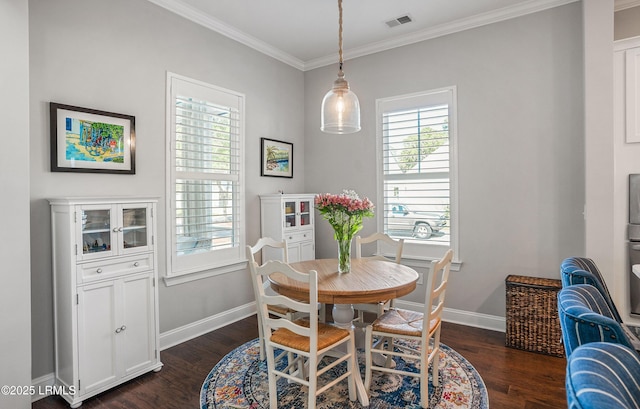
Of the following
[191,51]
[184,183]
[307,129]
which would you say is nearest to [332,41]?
[307,129]

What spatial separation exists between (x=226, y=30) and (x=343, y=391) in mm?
3588

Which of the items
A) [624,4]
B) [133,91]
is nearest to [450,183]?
[624,4]

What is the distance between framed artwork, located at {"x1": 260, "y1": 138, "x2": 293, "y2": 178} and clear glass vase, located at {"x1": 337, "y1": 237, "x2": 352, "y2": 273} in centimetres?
186

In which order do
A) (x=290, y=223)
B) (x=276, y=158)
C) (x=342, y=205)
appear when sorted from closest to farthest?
(x=342, y=205) < (x=290, y=223) < (x=276, y=158)

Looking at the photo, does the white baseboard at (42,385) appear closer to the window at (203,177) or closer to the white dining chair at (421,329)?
the window at (203,177)

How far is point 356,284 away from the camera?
2.38 m

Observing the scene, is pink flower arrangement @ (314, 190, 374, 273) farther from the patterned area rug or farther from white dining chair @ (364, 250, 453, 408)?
the patterned area rug

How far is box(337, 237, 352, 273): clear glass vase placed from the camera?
8.90 ft

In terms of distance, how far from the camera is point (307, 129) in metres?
4.89

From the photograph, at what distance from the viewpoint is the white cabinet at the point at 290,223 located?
4.02 metres

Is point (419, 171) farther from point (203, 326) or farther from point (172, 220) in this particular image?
point (203, 326)

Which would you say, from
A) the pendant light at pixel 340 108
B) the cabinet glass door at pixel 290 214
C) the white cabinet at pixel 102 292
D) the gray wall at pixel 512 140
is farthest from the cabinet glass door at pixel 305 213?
the white cabinet at pixel 102 292

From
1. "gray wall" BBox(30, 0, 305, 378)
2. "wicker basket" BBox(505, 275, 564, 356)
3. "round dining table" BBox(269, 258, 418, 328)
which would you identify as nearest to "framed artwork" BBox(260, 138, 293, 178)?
"gray wall" BBox(30, 0, 305, 378)

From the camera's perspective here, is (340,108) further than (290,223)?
No
